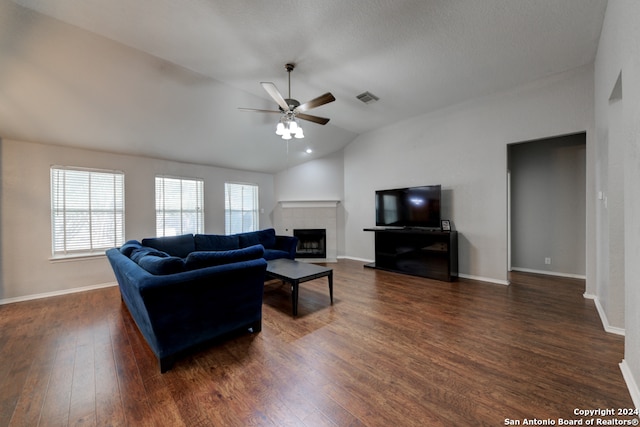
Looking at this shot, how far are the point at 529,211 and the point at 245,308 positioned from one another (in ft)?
17.8

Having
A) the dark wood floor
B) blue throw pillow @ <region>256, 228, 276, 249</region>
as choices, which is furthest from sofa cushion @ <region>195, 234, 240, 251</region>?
the dark wood floor

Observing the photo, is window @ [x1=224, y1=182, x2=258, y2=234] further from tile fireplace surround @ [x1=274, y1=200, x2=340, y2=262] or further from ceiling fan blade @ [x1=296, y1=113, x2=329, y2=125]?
ceiling fan blade @ [x1=296, y1=113, x2=329, y2=125]

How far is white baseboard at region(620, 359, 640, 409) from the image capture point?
151 centimetres

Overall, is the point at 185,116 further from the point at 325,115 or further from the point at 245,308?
the point at 245,308

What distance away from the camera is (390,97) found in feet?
13.5

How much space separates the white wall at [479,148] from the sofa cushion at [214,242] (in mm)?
3445

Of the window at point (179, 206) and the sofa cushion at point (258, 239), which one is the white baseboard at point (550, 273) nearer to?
the sofa cushion at point (258, 239)

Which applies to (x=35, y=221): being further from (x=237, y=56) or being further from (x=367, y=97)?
(x=367, y=97)

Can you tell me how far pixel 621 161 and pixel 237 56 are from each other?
4.18 m

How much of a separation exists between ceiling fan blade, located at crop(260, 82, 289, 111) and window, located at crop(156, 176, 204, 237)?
3611 mm

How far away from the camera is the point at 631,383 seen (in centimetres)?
162

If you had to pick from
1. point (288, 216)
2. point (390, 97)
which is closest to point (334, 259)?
point (288, 216)

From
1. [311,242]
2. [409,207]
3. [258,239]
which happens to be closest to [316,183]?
[311,242]

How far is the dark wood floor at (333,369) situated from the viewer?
1.52 metres
